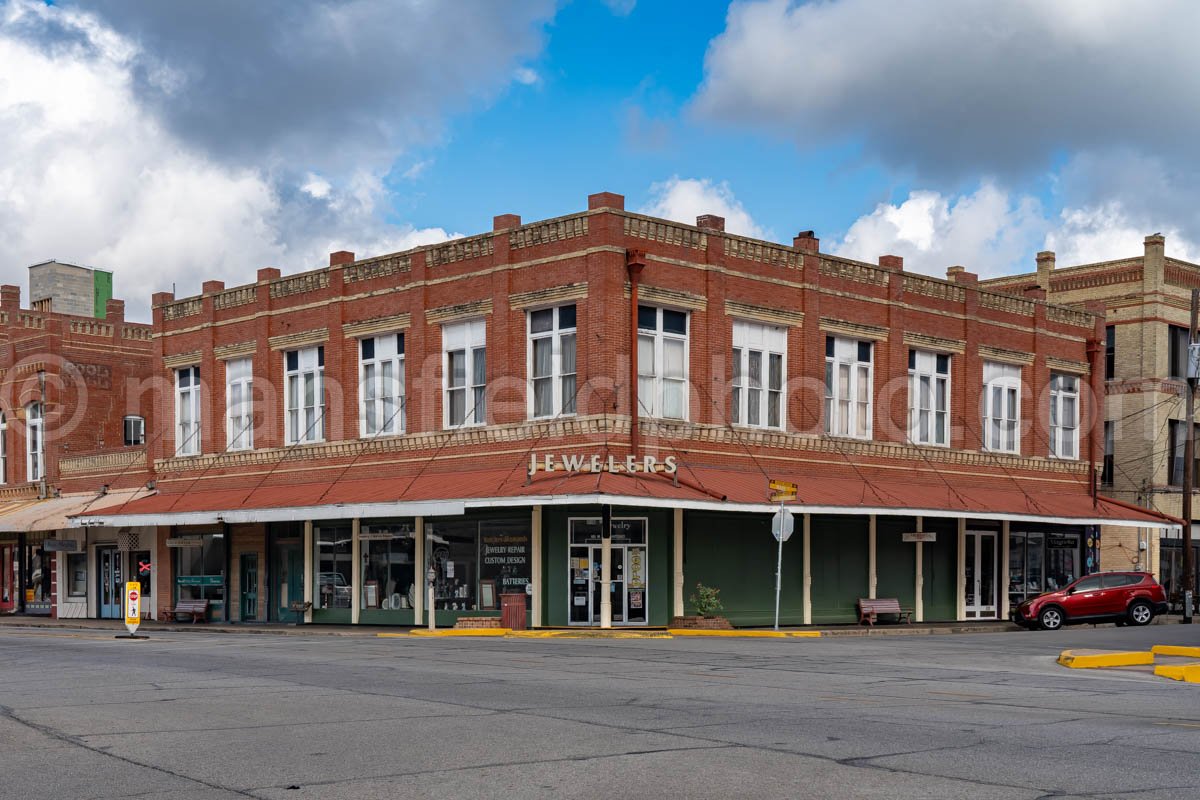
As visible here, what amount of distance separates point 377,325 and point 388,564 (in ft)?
21.1

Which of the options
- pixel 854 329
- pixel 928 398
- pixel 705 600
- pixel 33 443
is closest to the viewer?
pixel 705 600

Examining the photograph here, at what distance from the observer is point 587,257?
31.5m

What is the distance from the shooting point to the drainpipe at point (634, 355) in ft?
102

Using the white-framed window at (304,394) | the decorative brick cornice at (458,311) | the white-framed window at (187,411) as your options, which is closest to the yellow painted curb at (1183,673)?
the decorative brick cornice at (458,311)

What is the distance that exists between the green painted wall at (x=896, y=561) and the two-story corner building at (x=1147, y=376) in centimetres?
1456

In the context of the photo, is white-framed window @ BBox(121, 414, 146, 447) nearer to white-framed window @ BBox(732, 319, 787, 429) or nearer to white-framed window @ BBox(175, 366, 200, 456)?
Answer: white-framed window @ BBox(175, 366, 200, 456)

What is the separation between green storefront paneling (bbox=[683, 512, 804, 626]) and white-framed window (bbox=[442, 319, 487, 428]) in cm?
616

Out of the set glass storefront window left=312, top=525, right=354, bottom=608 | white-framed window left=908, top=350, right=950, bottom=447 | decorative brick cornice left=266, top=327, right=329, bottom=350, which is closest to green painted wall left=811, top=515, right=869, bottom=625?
white-framed window left=908, top=350, right=950, bottom=447

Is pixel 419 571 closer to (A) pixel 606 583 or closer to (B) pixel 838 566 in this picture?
(A) pixel 606 583

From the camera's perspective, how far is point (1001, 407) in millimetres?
41625

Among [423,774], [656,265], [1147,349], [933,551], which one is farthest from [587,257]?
[1147,349]

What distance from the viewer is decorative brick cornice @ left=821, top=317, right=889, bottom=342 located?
3616 cm

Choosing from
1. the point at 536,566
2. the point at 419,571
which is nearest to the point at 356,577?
the point at 419,571

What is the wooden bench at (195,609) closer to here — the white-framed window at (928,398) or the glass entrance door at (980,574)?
the white-framed window at (928,398)
